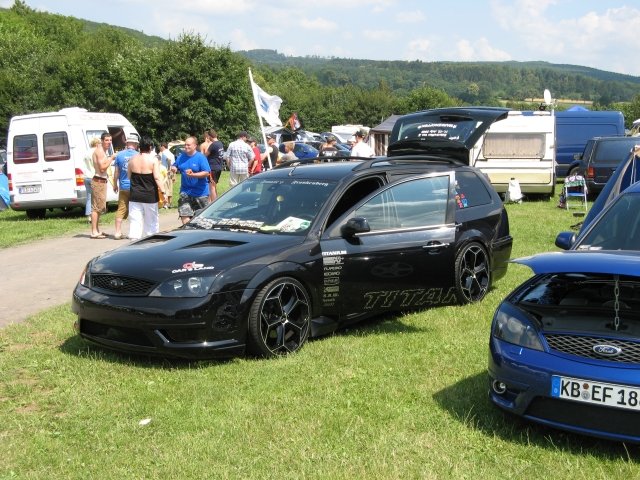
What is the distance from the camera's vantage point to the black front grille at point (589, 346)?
4.15 metres

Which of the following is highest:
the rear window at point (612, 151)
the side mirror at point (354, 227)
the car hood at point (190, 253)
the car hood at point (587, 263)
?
the rear window at point (612, 151)

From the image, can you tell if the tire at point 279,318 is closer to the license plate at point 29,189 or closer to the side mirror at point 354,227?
the side mirror at point 354,227

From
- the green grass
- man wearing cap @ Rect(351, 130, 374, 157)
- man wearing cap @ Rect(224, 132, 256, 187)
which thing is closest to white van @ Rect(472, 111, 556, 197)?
man wearing cap @ Rect(351, 130, 374, 157)

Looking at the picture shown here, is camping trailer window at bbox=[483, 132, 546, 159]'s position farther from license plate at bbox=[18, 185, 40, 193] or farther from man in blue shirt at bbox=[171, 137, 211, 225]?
license plate at bbox=[18, 185, 40, 193]

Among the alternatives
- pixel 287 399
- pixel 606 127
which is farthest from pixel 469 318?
pixel 606 127

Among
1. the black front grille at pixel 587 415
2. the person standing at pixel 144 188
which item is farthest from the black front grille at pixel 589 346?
the person standing at pixel 144 188

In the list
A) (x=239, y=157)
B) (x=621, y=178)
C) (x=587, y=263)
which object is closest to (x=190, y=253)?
(x=587, y=263)

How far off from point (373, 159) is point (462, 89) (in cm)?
19750

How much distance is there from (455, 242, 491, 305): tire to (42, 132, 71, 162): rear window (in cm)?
1175

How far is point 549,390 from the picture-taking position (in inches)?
170

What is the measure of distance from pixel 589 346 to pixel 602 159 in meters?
17.1

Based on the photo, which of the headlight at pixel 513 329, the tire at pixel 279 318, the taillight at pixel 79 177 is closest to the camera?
the headlight at pixel 513 329

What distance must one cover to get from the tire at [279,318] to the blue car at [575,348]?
6.53 feet

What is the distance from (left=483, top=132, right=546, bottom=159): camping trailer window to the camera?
21.0m
